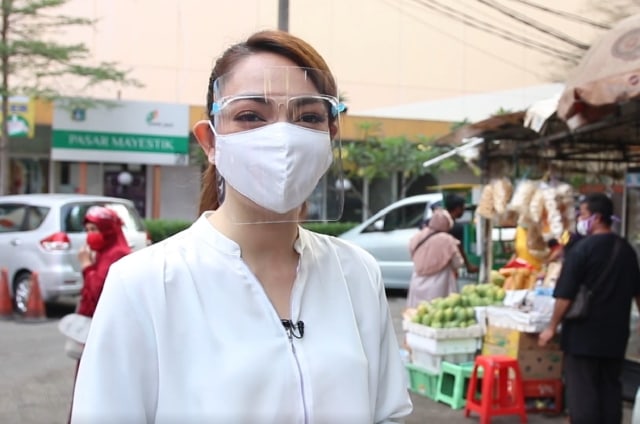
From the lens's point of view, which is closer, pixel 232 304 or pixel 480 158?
pixel 232 304

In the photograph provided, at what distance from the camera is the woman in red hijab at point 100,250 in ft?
13.8

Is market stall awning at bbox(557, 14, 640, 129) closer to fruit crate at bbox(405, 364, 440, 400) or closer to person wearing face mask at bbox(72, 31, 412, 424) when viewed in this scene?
fruit crate at bbox(405, 364, 440, 400)

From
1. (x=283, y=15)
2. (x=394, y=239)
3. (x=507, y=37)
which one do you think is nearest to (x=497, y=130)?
(x=283, y=15)

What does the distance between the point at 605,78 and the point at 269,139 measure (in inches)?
134

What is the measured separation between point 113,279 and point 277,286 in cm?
37

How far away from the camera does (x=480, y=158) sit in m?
8.14

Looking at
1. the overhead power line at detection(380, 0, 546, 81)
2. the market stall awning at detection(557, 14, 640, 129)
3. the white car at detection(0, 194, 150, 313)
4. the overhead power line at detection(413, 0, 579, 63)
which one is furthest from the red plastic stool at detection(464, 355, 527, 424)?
the overhead power line at detection(380, 0, 546, 81)

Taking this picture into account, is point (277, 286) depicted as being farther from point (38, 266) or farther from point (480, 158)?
point (38, 266)

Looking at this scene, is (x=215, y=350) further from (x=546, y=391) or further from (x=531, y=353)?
(x=546, y=391)

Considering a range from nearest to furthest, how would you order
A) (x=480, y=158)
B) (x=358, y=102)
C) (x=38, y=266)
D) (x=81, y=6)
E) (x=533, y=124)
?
(x=533, y=124) → (x=480, y=158) → (x=38, y=266) → (x=81, y=6) → (x=358, y=102)

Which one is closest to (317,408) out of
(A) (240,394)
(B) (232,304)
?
(A) (240,394)

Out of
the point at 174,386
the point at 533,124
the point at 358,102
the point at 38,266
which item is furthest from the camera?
the point at 358,102

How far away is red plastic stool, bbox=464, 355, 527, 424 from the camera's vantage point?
197 inches

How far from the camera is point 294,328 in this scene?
152 centimetres
